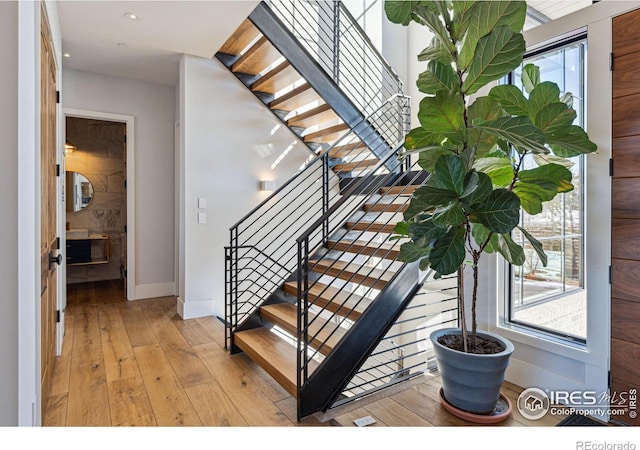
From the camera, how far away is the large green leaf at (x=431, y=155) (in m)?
1.97

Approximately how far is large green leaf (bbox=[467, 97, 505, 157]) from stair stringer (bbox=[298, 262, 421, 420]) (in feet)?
2.99

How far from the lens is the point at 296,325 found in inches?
105

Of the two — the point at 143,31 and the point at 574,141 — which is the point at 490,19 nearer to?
the point at 574,141

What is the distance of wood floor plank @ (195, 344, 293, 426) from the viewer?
2.09 metres

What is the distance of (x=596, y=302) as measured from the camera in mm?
2125

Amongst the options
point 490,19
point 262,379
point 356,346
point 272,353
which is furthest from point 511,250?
point 262,379

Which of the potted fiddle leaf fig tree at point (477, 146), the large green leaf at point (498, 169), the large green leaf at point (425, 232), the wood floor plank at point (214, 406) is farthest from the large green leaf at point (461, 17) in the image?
the wood floor plank at point (214, 406)

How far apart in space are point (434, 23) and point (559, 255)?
1.67m

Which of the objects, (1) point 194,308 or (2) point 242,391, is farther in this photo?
(1) point 194,308

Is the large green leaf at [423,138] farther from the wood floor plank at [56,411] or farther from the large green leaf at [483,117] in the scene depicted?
the wood floor plank at [56,411]

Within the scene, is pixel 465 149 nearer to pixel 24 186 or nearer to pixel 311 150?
pixel 24 186

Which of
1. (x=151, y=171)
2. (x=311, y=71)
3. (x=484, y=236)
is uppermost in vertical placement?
(x=311, y=71)

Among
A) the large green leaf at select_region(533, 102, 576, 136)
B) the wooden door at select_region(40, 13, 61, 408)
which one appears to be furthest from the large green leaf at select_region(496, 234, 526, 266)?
the wooden door at select_region(40, 13, 61, 408)
